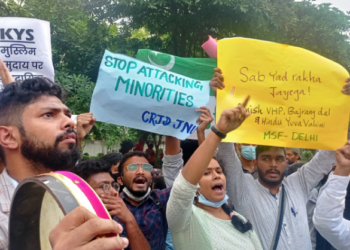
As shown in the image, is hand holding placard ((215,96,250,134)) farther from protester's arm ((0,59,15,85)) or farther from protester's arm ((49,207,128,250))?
protester's arm ((0,59,15,85))

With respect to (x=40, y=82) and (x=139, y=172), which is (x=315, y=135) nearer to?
(x=139, y=172)

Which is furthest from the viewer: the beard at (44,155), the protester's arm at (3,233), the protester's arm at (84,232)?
the beard at (44,155)

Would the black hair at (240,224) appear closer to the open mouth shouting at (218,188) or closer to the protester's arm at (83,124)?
the open mouth shouting at (218,188)

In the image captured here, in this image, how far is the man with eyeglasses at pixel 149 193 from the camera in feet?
8.72

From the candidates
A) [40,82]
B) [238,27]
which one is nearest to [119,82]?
[40,82]

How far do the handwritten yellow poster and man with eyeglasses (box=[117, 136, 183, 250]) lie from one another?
0.64m

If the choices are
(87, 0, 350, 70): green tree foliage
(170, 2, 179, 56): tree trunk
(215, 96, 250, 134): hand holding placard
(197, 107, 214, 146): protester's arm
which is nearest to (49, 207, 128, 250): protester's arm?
(215, 96, 250, 134): hand holding placard

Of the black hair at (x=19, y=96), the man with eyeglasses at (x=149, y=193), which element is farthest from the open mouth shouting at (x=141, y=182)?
the black hair at (x=19, y=96)

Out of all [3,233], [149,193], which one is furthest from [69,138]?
[149,193]

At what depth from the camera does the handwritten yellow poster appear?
2568mm

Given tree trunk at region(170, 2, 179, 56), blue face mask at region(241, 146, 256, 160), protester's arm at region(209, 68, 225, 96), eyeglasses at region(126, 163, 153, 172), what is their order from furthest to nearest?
tree trunk at region(170, 2, 179, 56) < blue face mask at region(241, 146, 256, 160) < eyeglasses at region(126, 163, 153, 172) < protester's arm at region(209, 68, 225, 96)

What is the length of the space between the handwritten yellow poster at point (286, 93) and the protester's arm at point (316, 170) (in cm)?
23

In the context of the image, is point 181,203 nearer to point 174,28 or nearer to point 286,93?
point 286,93

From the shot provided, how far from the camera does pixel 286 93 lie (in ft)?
8.55
